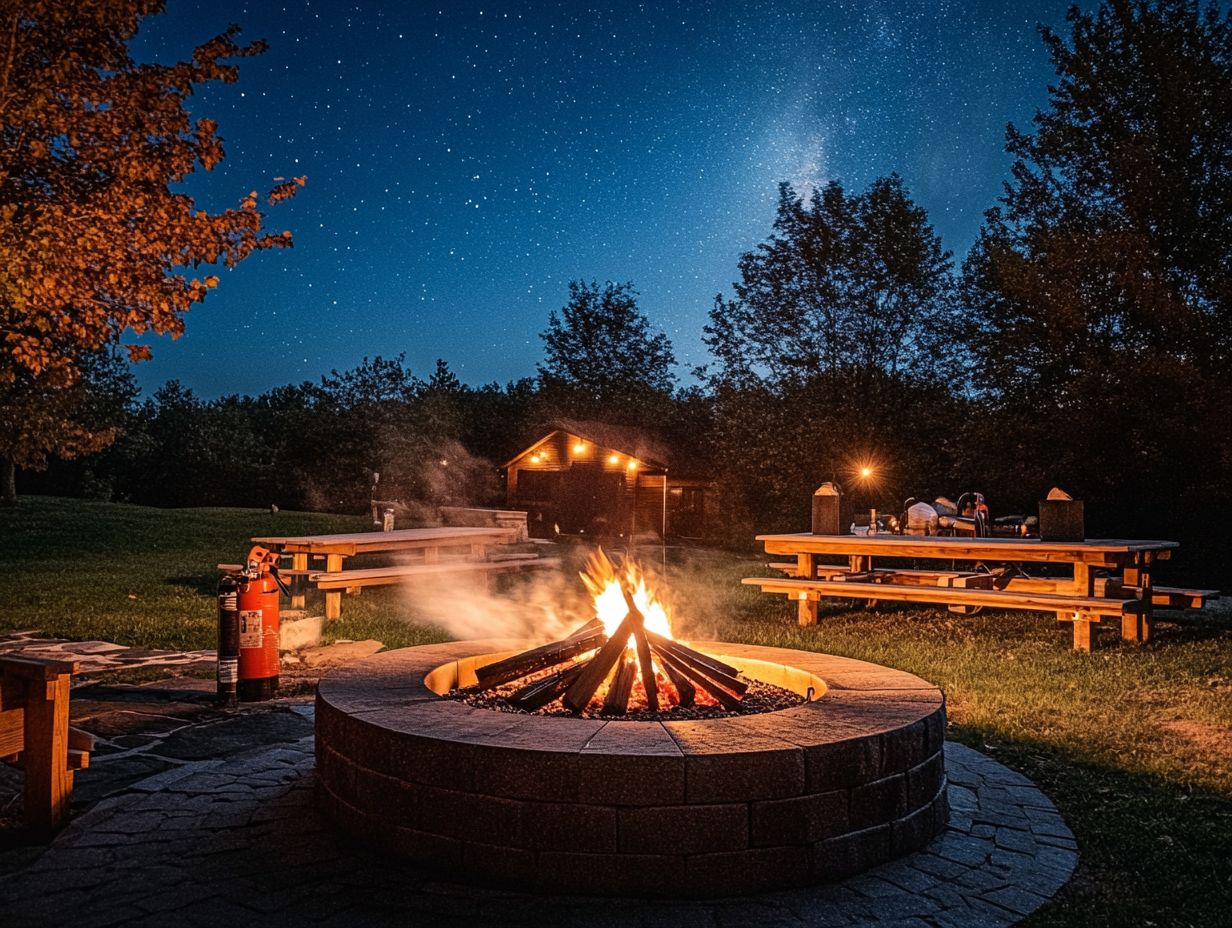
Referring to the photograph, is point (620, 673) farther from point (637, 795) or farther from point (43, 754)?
point (43, 754)

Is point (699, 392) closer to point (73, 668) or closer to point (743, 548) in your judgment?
point (743, 548)

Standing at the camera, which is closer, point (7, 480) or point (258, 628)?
point (258, 628)

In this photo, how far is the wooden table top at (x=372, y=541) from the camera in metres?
10.3

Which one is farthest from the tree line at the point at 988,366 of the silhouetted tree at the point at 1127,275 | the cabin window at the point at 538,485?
the cabin window at the point at 538,485

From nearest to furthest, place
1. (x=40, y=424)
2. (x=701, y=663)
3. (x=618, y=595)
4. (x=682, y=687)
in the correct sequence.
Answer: (x=682, y=687), (x=701, y=663), (x=618, y=595), (x=40, y=424)

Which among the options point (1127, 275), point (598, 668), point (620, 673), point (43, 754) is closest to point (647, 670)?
point (620, 673)

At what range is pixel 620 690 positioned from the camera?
13.6 ft

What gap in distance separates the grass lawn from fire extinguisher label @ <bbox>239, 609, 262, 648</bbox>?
99.6 inches

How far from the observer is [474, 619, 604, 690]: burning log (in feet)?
14.9

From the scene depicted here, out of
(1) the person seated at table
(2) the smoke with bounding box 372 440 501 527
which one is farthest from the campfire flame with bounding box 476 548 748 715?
(2) the smoke with bounding box 372 440 501 527

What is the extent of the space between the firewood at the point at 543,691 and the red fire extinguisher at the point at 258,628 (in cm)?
267

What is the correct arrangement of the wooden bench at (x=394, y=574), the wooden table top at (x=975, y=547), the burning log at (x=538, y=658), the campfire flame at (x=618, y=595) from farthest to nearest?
the wooden bench at (x=394, y=574) → the wooden table top at (x=975, y=547) → the campfire flame at (x=618, y=595) → the burning log at (x=538, y=658)

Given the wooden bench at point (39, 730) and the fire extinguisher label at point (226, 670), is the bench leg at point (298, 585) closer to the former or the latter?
the fire extinguisher label at point (226, 670)

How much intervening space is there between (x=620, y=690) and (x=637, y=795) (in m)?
1.09
